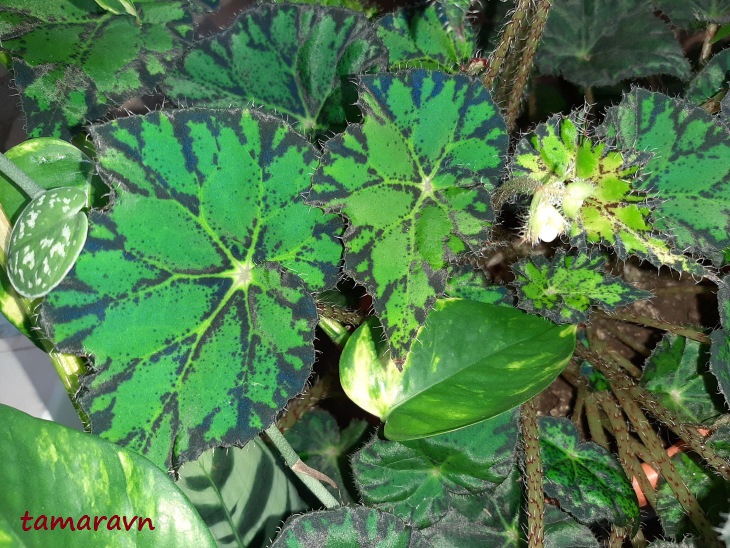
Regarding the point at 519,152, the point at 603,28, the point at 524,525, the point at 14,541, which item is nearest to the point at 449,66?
the point at 519,152

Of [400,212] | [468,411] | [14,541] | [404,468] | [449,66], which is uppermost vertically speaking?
[449,66]

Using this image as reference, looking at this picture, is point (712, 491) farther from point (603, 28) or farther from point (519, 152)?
point (603, 28)

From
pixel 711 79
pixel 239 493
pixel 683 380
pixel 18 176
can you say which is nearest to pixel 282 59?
pixel 18 176

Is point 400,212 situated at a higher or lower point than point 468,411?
higher

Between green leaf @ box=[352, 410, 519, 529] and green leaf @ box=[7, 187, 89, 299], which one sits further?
green leaf @ box=[352, 410, 519, 529]


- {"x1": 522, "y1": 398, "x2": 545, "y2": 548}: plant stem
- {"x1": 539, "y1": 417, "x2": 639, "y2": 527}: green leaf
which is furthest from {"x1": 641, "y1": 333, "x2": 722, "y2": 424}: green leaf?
{"x1": 522, "y1": 398, "x2": 545, "y2": 548}: plant stem

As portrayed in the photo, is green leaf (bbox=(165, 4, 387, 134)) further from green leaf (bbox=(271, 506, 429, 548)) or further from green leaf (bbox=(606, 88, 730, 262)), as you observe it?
green leaf (bbox=(271, 506, 429, 548))

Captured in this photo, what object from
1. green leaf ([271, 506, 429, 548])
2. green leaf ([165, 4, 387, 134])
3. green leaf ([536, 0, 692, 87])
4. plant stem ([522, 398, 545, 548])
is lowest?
plant stem ([522, 398, 545, 548])
